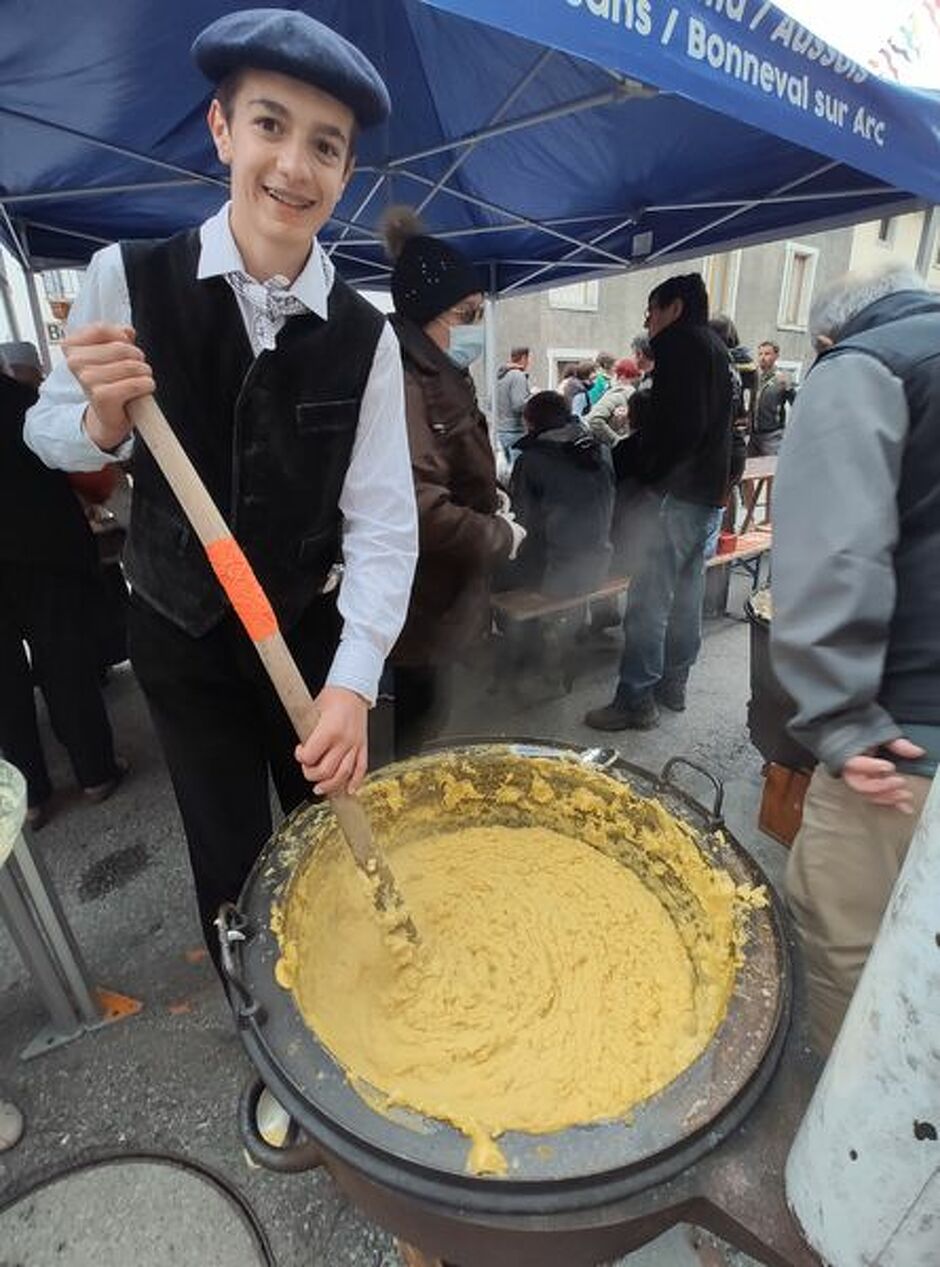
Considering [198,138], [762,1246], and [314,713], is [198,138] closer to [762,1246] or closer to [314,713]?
[314,713]

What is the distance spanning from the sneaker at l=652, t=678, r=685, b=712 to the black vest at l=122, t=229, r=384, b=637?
2.69m

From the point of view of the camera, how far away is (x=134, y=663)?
5.03 feet

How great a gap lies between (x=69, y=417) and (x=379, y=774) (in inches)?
35.3

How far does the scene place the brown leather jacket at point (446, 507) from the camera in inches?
85.2

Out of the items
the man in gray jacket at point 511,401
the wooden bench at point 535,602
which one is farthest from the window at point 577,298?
the wooden bench at point 535,602

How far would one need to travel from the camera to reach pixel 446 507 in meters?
2.21

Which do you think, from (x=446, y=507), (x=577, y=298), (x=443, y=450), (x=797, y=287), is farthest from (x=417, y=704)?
(x=797, y=287)

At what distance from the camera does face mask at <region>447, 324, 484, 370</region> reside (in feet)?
7.66

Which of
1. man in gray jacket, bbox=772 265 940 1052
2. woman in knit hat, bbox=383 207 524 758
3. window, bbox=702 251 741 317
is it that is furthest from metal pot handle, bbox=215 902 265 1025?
window, bbox=702 251 741 317

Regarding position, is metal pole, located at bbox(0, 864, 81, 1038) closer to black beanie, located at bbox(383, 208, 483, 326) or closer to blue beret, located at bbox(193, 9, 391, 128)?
blue beret, located at bbox(193, 9, 391, 128)

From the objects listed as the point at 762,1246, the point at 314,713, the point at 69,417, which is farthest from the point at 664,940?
the point at 69,417

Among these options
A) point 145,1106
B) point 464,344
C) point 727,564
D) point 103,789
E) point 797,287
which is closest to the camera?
point 145,1106

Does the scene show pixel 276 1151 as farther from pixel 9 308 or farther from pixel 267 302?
pixel 9 308

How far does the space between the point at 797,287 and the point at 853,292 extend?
63.8 feet
